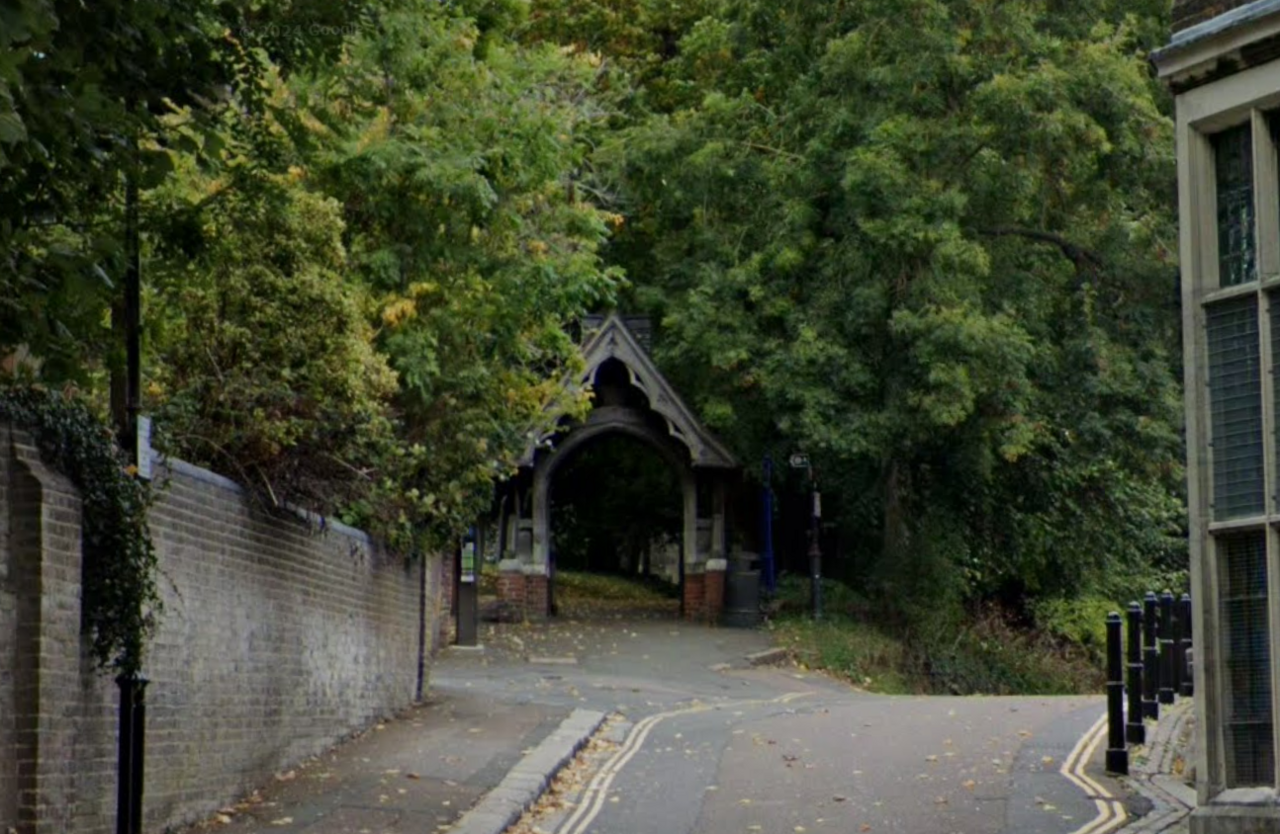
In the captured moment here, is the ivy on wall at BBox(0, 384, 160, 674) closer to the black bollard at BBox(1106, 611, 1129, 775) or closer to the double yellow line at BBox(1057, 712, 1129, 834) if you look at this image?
the double yellow line at BBox(1057, 712, 1129, 834)

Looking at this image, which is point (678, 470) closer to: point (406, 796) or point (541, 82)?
point (541, 82)

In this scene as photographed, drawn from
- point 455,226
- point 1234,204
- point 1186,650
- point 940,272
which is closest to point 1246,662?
point 1234,204

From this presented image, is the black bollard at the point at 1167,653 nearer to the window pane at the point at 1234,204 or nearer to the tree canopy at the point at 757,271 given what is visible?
the window pane at the point at 1234,204

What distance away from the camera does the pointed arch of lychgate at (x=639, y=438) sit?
38.3 meters

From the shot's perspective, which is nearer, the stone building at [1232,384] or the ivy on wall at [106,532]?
the stone building at [1232,384]

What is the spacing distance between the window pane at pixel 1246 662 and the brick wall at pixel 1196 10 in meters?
2.96

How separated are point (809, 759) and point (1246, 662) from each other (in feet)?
25.7

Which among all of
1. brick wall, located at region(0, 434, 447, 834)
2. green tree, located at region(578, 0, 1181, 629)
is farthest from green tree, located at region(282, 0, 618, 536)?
green tree, located at region(578, 0, 1181, 629)

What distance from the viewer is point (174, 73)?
1235 centimetres

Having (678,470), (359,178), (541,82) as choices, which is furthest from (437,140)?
(678,470)

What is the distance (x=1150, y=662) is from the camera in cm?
1778

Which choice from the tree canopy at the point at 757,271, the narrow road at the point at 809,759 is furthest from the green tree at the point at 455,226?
the narrow road at the point at 809,759
